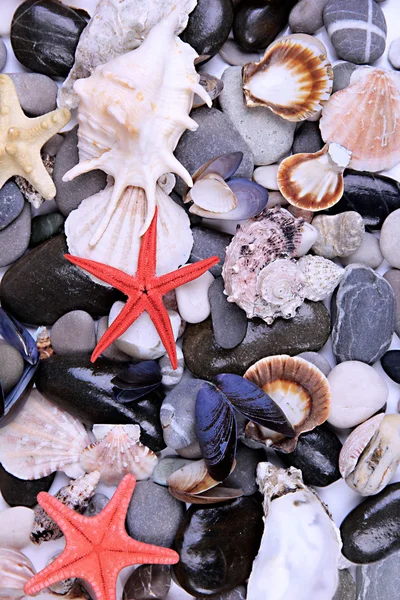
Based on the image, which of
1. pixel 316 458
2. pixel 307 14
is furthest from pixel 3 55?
pixel 316 458

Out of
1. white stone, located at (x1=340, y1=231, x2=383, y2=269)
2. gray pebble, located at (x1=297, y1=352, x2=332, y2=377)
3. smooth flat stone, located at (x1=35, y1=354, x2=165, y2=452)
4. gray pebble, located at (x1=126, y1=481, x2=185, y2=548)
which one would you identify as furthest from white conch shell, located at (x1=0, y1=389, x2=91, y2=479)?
white stone, located at (x1=340, y1=231, x2=383, y2=269)

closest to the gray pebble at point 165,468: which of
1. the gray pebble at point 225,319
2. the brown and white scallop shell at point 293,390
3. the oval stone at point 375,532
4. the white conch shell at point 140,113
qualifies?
the brown and white scallop shell at point 293,390

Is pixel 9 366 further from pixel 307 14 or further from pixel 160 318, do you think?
pixel 307 14

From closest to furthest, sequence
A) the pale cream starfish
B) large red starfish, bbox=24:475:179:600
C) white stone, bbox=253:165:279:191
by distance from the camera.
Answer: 1. large red starfish, bbox=24:475:179:600
2. the pale cream starfish
3. white stone, bbox=253:165:279:191

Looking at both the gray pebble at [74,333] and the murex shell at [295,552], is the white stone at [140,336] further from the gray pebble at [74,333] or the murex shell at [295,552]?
→ the murex shell at [295,552]

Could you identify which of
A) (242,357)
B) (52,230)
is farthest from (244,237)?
(52,230)

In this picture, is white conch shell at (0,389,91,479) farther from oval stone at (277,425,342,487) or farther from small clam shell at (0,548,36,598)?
oval stone at (277,425,342,487)
